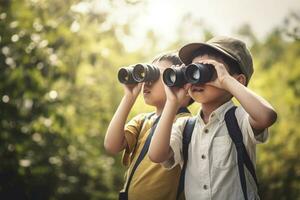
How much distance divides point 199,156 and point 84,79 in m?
5.45

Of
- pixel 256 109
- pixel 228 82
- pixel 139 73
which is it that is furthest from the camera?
pixel 139 73

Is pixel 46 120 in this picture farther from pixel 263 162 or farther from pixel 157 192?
pixel 263 162

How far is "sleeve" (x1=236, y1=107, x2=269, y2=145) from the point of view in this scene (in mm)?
2111

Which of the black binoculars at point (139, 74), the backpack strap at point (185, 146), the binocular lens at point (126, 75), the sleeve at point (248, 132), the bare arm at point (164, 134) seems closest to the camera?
the sleeve at point (248, 132)

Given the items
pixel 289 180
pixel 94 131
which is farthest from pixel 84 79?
pixel 289 180

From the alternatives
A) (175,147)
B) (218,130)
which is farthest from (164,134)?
(218,130)

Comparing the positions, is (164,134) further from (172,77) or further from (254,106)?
(254,106)

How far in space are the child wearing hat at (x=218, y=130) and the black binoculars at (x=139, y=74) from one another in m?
0.22

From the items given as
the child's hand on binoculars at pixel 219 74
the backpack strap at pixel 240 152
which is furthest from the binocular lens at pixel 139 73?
the backpack strap at pixel 240 152

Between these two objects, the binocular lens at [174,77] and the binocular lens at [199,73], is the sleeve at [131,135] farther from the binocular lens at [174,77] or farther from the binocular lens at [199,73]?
the binocular lens at [199,73]

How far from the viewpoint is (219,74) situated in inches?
85.3

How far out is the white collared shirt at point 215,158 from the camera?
217 cm

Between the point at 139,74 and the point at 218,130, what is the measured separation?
24.6 inches

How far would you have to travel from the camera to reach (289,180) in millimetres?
8680
